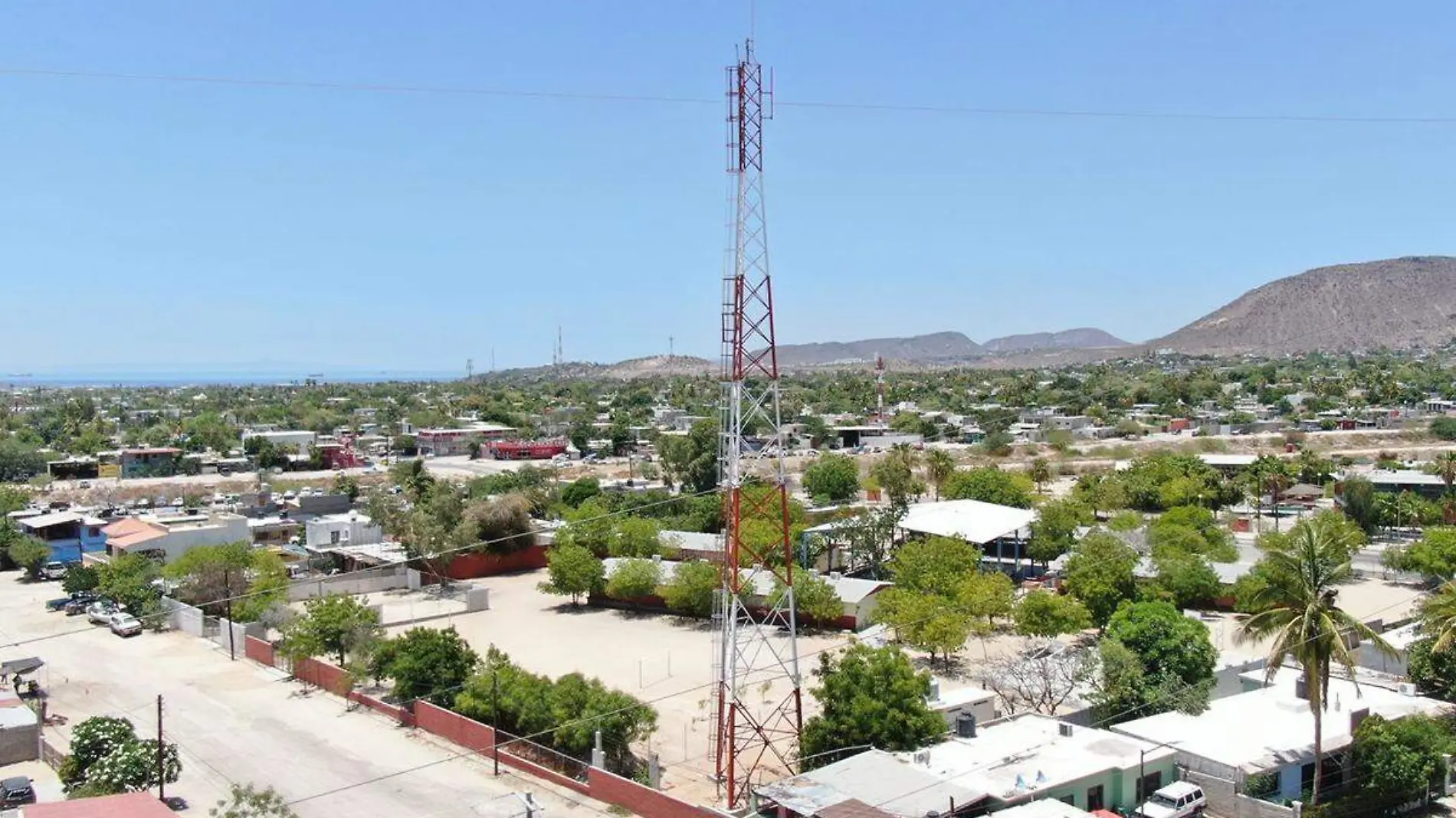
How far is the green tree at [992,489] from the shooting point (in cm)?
5100

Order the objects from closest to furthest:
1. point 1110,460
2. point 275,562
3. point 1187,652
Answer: point 1187,652 < point 275,562 < point 1110,460

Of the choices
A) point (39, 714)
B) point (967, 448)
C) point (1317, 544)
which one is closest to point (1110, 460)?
point (967, 448)

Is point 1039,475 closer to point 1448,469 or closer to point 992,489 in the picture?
point 992,489

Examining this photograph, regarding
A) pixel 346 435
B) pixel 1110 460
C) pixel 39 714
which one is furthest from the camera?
pixel 346 435

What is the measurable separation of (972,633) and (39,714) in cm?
2368

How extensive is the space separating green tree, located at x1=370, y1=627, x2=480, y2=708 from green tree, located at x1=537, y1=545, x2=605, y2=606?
38.4ft

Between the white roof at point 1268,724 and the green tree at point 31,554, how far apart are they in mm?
42488

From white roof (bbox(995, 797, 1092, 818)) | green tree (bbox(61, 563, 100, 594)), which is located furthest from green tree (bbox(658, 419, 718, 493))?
white roof (bbox(995, 797, 1092, 818))

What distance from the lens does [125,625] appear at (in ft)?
119

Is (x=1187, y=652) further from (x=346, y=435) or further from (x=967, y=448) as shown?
(x=346, y=435)

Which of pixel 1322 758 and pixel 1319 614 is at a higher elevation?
pixel 1319 614

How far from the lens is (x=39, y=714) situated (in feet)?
87.9

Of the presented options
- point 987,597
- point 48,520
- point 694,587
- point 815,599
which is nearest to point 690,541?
point 694,587

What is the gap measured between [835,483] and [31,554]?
39331mm
